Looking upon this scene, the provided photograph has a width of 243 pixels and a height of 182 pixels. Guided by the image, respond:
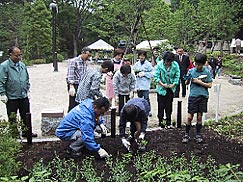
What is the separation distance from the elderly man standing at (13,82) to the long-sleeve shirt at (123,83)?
1.78 m

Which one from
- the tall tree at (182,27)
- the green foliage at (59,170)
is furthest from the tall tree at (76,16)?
the green foliage at (59,170)

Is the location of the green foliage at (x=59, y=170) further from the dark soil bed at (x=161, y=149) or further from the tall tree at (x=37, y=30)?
the tall tree at (x=37, y=30)

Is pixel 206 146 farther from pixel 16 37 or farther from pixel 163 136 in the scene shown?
pixel 16 37

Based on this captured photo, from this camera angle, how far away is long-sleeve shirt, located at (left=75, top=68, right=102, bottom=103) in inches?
214

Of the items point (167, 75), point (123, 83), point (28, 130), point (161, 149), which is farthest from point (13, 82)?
point (167, 75)

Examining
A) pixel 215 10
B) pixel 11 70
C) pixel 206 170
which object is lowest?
→ pixel 206 170

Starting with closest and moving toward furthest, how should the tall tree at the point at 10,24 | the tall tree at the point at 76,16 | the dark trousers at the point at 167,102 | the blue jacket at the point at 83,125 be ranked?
the blue jacket at the point at 83,125 < the dark trousers at the point at 167,102 < the tall tree at the point at 10,24 < the tall tree at the point at 76,16

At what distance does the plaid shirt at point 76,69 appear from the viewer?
621 cm

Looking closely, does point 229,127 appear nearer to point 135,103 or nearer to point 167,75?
point 167,75

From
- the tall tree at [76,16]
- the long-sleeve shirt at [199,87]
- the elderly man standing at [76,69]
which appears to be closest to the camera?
the long-sleeve shirt at [199,87]

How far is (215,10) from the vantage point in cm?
2600

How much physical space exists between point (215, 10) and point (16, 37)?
19011mm

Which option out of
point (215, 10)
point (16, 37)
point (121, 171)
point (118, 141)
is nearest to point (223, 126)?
point (118, 141)

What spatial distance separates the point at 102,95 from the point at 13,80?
4.51 feet
